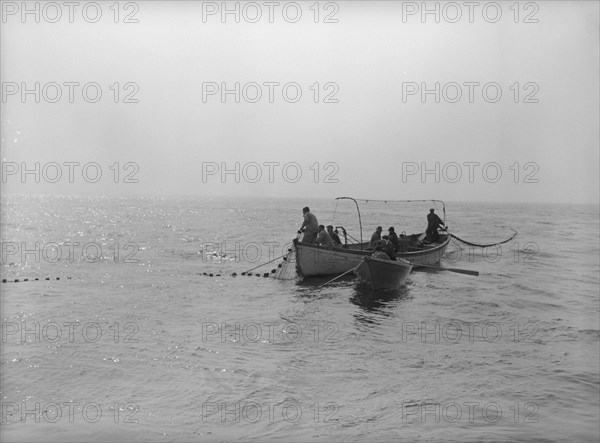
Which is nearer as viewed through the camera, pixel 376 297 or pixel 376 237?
pixel 376 297

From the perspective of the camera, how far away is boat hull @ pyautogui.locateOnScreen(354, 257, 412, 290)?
18.5m

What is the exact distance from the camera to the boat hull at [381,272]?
60.8 ft

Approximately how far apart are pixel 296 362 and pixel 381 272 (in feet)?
27.2

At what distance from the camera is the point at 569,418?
8.61m

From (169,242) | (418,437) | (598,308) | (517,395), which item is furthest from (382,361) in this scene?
(169,242)

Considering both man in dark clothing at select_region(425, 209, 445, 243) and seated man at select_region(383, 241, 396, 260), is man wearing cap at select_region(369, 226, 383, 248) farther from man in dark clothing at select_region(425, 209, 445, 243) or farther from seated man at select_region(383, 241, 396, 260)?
man in dark clothing at select_region(425, 209, 445, 243)

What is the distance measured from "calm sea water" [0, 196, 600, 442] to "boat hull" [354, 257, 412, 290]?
1.34ft

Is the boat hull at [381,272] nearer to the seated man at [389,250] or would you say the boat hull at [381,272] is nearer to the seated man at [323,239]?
the seated man at [389,250]

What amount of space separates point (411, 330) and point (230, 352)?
15.8ft

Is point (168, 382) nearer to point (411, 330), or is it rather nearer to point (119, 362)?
point (119, 362)

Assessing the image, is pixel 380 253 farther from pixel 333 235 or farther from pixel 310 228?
pixel 333 235

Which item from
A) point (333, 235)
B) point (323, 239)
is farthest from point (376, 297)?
point (333, 235)

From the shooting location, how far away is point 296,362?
11.0m

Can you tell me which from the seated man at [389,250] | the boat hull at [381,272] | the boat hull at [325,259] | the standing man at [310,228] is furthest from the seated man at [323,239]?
the seated man at [389,250]
